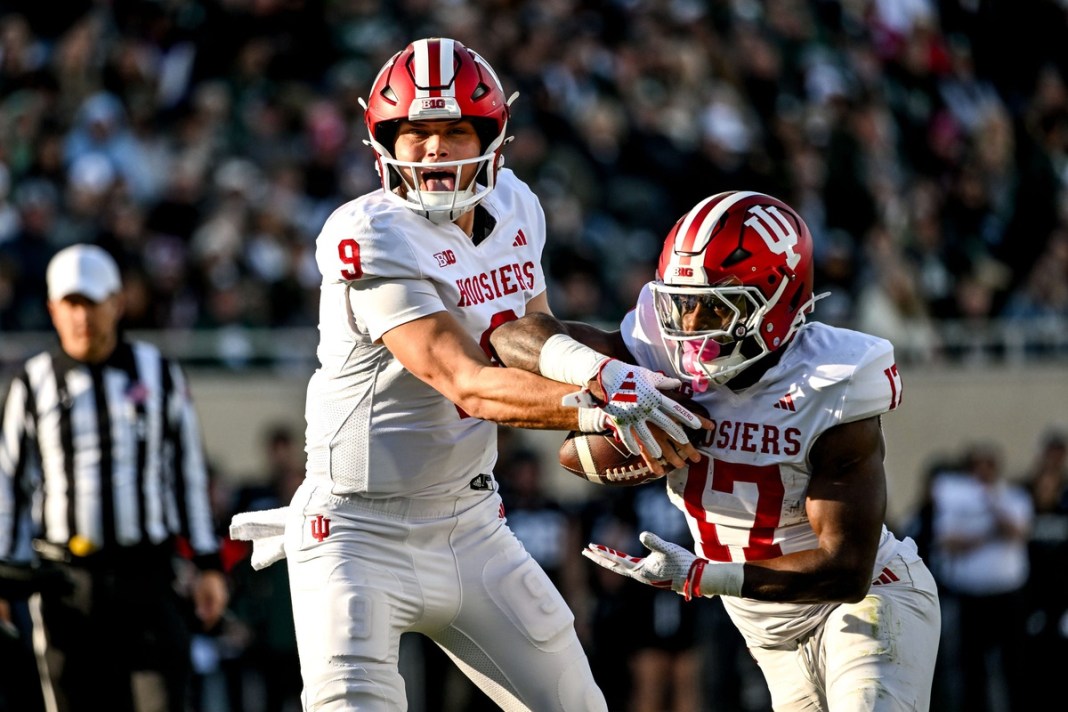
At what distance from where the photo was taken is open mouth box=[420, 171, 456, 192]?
412cm

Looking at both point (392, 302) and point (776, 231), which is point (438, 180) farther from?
point (776, 231)

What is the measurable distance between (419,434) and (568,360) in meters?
0.60

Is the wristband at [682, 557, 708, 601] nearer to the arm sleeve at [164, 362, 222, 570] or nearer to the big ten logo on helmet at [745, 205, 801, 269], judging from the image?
the big ten logo on helmet at [745, 205, 801, 269]

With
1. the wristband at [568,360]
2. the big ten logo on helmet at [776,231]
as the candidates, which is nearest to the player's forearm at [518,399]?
the wristband at [568,360]

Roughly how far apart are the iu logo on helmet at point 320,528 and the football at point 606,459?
625 millimetres

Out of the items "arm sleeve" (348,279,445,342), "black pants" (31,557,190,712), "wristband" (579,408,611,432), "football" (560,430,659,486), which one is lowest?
"black pants" (31,557,190,712)

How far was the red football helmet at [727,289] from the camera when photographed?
388 cm

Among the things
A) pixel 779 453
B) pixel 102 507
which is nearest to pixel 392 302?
pixel 779 453

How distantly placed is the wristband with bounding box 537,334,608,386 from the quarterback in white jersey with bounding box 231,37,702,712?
0.53ft

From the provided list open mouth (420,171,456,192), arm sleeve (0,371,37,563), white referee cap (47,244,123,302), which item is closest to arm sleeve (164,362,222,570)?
white referee cap (47,244,123,302)

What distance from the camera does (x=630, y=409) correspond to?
355 cm

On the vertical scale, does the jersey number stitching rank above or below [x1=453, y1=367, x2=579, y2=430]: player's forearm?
below

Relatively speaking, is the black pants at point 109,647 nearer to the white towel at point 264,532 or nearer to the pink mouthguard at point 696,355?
the white towel at point 264,532

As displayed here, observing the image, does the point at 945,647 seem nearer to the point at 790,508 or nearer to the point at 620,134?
the point at 620,134
